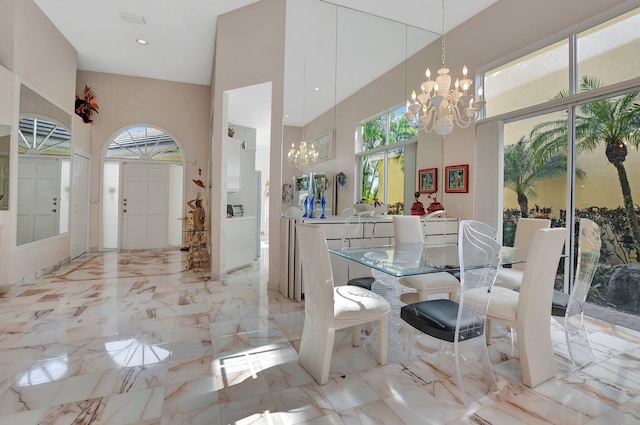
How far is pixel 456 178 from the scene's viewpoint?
4.46 metres

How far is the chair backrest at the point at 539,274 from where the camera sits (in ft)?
5.78

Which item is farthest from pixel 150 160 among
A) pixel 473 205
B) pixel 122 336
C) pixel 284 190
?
pixel 473 205

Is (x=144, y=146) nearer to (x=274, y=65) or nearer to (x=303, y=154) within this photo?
(x=274, y=65)

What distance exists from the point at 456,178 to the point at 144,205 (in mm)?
6346

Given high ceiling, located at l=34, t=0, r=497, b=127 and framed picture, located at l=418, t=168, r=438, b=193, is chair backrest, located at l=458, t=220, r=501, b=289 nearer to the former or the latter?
high ceiling, located at l=34, t=0, r=497, b=127

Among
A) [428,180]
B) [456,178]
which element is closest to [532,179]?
[456,178]

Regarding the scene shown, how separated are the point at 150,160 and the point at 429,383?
22.7 feet

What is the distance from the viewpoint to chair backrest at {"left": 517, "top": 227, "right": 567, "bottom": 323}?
1.76 metres

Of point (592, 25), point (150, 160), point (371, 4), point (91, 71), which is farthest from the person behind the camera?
point (150, 160)

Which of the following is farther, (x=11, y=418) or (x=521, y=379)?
(x=521, y=379)

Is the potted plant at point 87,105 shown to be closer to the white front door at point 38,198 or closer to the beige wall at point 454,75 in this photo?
the white front door at point 38,198

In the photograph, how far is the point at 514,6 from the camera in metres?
3.69

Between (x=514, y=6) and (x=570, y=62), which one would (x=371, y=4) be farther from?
(x=570, y=62)

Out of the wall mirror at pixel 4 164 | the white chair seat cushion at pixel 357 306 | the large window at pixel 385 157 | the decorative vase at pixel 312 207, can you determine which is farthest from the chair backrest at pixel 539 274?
the wall mirror at pixel 4 164
